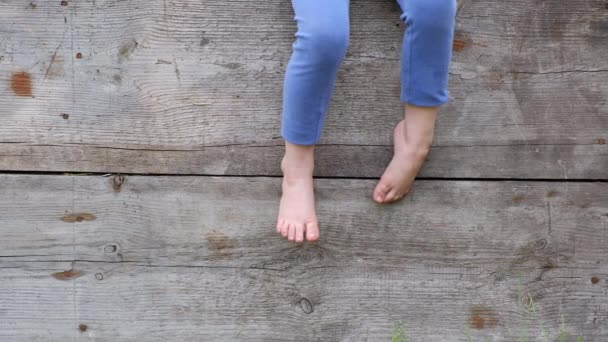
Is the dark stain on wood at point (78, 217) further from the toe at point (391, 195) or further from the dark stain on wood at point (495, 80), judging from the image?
the dark stain on wood at point (495, 80)

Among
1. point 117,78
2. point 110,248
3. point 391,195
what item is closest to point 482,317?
point 391,195

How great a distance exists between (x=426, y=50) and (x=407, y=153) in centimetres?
23

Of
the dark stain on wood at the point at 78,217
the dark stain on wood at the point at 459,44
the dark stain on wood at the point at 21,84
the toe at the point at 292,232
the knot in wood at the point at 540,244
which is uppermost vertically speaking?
the dark stain on wood at the point at 459,44

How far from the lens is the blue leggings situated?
1.37m

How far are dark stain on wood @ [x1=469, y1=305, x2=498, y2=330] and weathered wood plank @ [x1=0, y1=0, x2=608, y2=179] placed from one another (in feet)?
1.04

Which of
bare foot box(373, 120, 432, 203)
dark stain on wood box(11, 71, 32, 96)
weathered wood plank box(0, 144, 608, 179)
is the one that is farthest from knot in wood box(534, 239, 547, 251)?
dark stain on wood box(11, 71, 32, 96)

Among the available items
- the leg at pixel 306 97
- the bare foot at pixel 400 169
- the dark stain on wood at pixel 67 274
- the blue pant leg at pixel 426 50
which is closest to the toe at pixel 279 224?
the leg at pixel 306 97

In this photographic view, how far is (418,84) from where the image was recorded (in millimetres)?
1438

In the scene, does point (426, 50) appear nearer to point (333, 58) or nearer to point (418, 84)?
point (418, 84)

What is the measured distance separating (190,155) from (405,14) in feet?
1.86

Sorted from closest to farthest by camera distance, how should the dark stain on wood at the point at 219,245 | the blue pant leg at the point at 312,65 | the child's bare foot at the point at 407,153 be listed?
the blue pant leg at the point at 312,65 → the child's bare foot at the point at 407,153 → the dark stain on wood at the point at 219,245

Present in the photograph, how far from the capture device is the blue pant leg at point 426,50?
1.37 metres

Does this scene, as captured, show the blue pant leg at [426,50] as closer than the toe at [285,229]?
Yes

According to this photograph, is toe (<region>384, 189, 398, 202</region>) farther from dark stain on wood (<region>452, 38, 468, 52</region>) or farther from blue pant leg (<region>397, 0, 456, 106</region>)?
dark stain on wood (<region>452, 38, 468, 52</region>)
